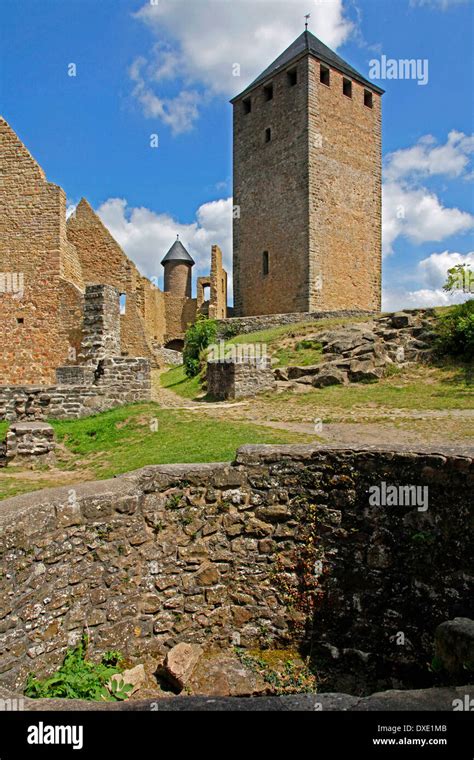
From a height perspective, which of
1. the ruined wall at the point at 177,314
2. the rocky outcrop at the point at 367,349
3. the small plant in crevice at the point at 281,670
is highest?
the ruined wall at the point at 177,314

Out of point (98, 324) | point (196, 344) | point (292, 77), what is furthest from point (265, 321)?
point (292, 77)

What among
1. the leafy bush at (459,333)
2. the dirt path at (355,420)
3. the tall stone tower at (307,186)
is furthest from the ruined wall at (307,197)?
the dirt path at (355,420)

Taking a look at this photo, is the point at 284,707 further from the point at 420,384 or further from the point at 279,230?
the point at 279,230

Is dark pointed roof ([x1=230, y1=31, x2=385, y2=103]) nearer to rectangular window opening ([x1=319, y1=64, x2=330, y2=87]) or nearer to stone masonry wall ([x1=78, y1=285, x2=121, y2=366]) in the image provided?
rectangular window opening ([x1=319, y1=64, x2=330, y2=87])

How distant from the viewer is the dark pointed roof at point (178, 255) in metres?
51.3

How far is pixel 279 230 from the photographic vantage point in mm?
27547

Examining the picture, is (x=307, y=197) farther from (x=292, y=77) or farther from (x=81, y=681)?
(x=81, y=681)

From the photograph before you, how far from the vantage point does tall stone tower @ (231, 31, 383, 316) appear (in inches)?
1028

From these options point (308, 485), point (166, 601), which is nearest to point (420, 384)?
point (308, 485)

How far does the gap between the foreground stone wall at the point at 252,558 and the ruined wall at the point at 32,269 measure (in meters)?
13.0

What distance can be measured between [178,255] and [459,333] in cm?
4022

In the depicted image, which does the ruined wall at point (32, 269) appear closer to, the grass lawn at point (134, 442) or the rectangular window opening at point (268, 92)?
the grass lawn at point (134, 442)
